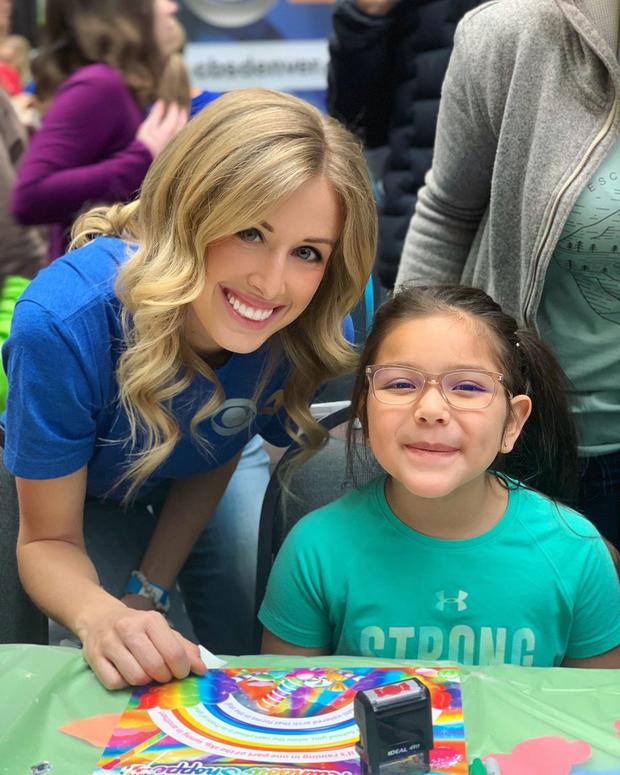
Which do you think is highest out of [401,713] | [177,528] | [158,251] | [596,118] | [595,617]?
[596,118]

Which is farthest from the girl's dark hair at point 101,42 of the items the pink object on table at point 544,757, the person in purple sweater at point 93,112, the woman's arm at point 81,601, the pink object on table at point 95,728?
the pink object on table at point 544,757

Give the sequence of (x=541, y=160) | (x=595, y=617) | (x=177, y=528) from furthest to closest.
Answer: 1. (x=177, y=528)
2. (x=541, y=160)
3. (x=595, y=617)

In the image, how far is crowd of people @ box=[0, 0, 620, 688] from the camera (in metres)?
1.46

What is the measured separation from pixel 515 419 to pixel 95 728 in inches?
28.2

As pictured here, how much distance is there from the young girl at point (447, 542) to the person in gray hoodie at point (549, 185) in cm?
15

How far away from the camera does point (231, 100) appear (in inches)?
59.8

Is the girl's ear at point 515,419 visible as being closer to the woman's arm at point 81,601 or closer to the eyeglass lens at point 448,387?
the eyeglass lens at point 448,387

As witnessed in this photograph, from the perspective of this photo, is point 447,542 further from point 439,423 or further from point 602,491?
point 602,491

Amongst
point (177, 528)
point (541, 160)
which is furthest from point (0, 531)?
point (541, 160)

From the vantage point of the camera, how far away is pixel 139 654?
1227 mm

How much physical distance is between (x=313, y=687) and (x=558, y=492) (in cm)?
64

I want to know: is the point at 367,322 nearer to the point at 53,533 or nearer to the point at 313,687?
the point at 53,533

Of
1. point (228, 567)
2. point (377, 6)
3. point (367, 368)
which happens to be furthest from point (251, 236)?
point (377, 6)

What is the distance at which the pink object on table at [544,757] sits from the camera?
3.46 feet
